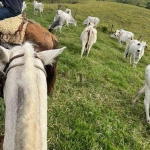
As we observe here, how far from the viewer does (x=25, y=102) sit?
6.48 feet

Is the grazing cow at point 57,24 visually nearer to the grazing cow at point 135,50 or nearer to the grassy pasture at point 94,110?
the grazing cow at point 135,50

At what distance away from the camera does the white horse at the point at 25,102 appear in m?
1.84

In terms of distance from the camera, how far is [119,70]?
10836mm

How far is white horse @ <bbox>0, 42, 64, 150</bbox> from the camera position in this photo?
1836 mm

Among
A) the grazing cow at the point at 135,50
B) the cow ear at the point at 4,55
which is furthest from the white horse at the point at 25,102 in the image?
the grazing cow at the point at 135,50

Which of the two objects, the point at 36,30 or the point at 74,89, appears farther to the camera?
the point at 74,89

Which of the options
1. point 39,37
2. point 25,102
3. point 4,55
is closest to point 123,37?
point 39,37

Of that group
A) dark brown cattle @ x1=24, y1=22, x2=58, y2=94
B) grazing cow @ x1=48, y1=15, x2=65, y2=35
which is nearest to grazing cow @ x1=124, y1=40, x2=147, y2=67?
grazing cow @ x1=48, y1=15, x2=65, y2=35

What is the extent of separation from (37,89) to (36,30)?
8.30 ft

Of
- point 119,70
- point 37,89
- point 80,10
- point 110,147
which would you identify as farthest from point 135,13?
point 37,89

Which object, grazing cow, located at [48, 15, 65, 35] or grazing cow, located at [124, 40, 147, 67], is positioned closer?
grazing cow, located at [124, 40, 147, 67]

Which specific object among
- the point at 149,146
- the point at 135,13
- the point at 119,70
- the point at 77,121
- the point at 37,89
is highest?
the point at 37,89

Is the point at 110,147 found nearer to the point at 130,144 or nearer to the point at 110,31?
the point at 130,144

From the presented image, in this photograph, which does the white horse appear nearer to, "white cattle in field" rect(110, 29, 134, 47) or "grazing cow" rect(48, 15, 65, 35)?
"grazing cow" rect(48, 15, 65, 35)
